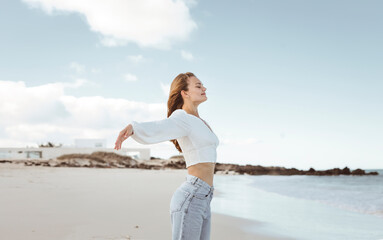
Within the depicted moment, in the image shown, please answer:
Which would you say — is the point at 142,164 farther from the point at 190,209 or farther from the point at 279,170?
the point at 190,209

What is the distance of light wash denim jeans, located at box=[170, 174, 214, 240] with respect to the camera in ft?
6.85

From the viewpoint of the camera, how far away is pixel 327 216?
8.77 metres

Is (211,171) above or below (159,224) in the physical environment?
above

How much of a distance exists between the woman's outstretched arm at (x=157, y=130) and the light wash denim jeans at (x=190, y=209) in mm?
314

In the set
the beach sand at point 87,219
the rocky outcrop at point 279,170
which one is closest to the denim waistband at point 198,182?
the beach sand at point 87,219

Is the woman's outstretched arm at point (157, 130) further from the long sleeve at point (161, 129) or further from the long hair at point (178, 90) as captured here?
the long hair at point (178, 90)

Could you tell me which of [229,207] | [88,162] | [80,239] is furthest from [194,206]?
[88,162]

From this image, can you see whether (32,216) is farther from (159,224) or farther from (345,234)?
(345,234)

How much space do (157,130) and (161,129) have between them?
3cm

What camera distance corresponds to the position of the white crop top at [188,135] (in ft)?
6.61

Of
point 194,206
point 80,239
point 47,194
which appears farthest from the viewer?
point 47,194

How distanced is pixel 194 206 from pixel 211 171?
0.26 meters

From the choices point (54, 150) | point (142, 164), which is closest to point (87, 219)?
point (142, 164)

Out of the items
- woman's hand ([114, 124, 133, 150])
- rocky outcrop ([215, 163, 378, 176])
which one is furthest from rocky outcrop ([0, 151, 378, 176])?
woman's hand ([114, 124, 133, 150])
